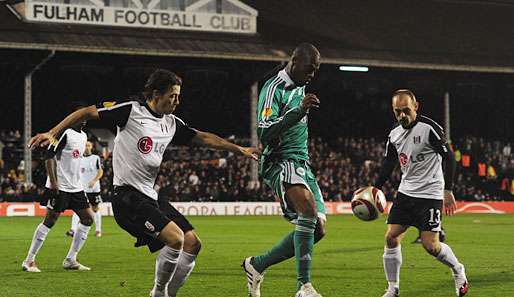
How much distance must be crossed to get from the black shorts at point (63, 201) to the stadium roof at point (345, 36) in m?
19.9

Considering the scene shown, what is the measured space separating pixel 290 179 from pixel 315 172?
29086 millimetres

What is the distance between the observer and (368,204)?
943 centimetres

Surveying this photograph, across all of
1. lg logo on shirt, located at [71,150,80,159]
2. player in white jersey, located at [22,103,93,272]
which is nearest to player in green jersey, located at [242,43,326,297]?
player in white jersey, located at [22,103,93,272]

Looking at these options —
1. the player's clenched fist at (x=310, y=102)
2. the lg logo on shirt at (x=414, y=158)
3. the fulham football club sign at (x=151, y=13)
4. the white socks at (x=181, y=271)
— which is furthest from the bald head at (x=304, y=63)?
the fulham football club sign at (x=151, y=13)

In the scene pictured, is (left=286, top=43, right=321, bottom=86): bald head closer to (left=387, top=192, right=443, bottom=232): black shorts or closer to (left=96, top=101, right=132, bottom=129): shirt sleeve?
(left=96, top=101, right=132, bottom=129): shirt sleeve

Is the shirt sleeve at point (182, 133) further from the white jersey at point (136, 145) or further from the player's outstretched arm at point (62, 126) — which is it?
the player's outstretched arm at point (62, 126)

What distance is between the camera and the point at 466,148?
4328 cm

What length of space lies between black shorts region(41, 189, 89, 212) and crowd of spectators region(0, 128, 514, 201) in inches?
743

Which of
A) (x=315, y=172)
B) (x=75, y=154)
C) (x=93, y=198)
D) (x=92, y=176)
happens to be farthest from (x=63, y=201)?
(x=315, y=172)

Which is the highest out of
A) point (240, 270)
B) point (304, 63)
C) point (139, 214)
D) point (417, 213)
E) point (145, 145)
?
point (304, 63)

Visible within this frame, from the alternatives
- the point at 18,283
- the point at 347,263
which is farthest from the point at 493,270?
the point at 18,283

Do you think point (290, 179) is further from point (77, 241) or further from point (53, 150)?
point (77, 241)

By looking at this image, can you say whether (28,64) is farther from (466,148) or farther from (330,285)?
(330,285)

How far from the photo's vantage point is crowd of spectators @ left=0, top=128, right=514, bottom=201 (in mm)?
35344
